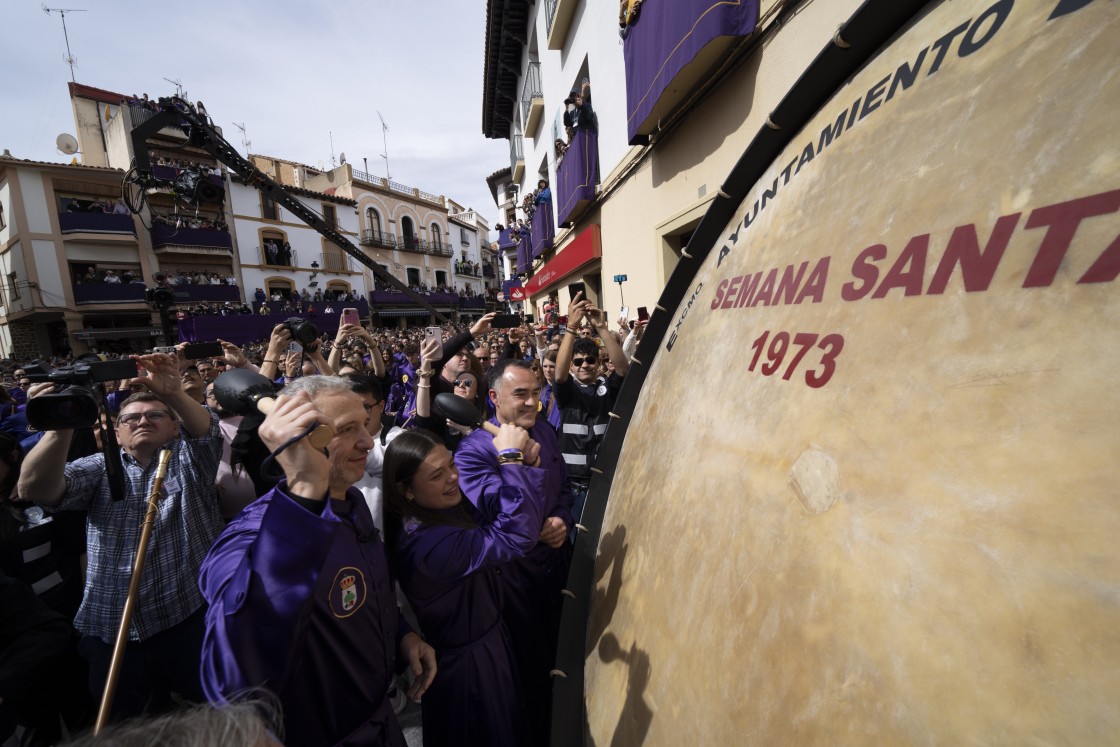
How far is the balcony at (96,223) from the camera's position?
2022 centimetres

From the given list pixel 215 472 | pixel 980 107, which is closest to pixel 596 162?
pixel 215 472

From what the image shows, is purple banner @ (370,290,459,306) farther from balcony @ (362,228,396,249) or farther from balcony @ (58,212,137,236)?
balcony @ (58,212,137,236)

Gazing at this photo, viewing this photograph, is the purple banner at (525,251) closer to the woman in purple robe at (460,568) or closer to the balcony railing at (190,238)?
the balcony railing at (190,238)

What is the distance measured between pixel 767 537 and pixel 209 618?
1318 millimetres

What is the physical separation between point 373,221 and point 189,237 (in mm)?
Answer: 13882

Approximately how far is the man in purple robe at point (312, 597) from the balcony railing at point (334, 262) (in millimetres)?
33421

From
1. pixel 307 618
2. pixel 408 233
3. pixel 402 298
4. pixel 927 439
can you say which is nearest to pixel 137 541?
pixel 307 618

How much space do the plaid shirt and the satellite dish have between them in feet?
110

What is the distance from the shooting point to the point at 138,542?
213 cm

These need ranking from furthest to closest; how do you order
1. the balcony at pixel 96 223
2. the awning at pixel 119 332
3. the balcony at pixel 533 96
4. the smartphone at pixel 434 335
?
1. the awning at pixel 119 332
2. the balcony at pixel 96 223
3. the balcony at pixel 533 96
4. the smartphone at pixel 434 335

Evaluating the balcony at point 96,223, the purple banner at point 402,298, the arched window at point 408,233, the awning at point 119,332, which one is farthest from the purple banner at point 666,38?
the arched window at point 408,233

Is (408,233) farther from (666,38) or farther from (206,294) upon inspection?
(666,38)

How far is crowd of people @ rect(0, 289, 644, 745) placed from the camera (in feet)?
3.81

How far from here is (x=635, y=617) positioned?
108cm
